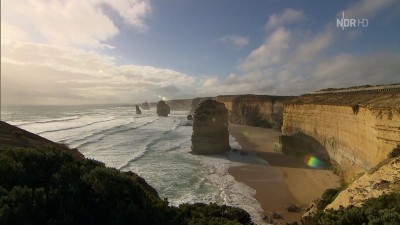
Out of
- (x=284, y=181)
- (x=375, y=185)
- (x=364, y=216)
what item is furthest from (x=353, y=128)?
(x=364, y=216)

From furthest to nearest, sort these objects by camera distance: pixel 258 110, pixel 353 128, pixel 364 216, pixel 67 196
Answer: pixel 258 110, pixel 353 128, pixel 364 216, pixel 67 196

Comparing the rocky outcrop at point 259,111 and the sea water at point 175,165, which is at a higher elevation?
the rocky outcrop at point 259,111

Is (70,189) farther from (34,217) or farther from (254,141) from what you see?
(254,141)

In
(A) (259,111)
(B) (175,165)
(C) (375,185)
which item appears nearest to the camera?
(C) (375,185)

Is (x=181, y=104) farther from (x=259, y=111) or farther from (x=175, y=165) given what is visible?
(x=175, y=165)

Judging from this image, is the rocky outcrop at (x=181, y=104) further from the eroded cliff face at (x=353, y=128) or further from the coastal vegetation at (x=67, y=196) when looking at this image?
the coastal vegetation at (x=67, y=196)

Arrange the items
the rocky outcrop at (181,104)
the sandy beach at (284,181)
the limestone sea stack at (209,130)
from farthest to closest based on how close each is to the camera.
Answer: the rocky outcrop at (181,104) → the limestone sea stack at (209,130) → the sandy beach at (284,181)

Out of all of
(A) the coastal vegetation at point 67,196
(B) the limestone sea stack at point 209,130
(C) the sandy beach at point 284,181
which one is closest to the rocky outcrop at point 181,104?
(B) the limestone sea stack at point 209,130
